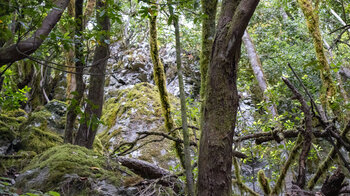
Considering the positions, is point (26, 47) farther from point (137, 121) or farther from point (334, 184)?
point (137, 121)

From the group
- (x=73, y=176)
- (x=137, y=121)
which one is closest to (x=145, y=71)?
(x=137, y=121)

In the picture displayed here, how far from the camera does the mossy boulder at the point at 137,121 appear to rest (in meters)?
5.95

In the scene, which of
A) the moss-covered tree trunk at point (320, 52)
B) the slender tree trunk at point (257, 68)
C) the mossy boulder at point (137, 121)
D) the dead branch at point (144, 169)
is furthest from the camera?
the slender tree trunk at point (257, 68)

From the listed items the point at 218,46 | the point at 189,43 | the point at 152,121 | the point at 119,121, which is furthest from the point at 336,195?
the point at 189,43

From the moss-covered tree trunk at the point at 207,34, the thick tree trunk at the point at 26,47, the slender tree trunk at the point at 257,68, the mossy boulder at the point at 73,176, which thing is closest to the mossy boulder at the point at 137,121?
the mossy boulder at the point at 73,176

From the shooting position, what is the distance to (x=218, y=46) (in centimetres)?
191

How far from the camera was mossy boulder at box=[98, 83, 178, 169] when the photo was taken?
5.95 meters

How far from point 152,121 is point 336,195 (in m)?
5.72

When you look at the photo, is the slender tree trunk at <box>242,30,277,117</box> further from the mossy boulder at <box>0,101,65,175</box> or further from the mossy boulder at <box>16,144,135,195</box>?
the mossy boulder at <box>0,101,65,175</box>

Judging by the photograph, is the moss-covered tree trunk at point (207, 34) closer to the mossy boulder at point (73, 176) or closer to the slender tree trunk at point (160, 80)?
the mossy boulder at point (73, 176)

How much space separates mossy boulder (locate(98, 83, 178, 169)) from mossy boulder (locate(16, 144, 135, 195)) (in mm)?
2390

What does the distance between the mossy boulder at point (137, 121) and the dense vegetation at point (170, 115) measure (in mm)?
36

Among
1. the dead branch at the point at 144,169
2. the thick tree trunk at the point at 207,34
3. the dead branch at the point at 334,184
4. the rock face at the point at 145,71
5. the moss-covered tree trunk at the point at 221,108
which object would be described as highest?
the rock face at the point at 145,71

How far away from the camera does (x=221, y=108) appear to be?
1835 mm
